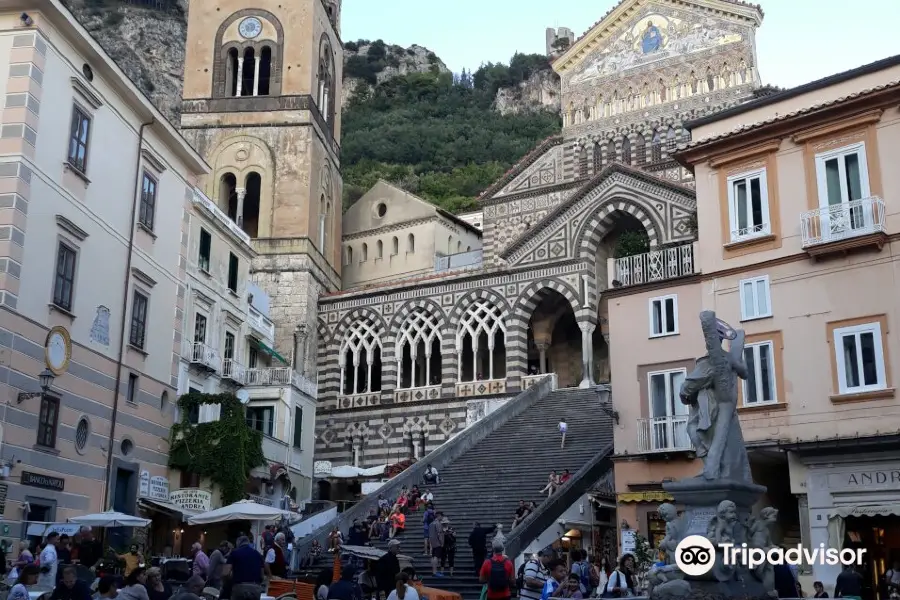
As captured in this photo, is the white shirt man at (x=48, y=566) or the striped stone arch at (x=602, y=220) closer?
the white shirt man at (x=48, y=566)

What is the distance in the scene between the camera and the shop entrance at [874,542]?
60.8 ft

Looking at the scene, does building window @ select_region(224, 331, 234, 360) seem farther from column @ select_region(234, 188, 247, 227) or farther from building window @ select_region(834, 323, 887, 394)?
building window @ select_region(834, 323, 887, 394)

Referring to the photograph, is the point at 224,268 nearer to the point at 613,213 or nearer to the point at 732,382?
the point at 613,213

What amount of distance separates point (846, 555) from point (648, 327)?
6.51 metres

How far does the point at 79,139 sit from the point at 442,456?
1255 centimetres

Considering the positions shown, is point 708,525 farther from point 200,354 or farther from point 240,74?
point 240,74

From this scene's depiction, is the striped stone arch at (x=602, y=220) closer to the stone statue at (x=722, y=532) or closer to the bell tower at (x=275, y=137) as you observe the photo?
the bell tower at (x=275, y=137)

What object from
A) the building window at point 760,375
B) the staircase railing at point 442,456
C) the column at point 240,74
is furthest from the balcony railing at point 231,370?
the column at point 240,74

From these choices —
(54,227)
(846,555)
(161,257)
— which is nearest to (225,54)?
(161,257)

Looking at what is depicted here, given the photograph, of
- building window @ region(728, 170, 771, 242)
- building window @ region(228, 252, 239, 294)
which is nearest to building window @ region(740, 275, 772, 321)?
building window @ region(728, 170, 771, 242)

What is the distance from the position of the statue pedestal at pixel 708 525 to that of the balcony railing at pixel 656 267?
38.7ft

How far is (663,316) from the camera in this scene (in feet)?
73.4

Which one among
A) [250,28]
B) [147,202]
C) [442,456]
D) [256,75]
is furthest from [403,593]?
[250,28]

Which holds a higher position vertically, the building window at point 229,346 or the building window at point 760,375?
the building window at point 229,346
